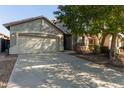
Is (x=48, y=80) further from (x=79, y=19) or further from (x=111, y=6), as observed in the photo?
(x=79, y=19)

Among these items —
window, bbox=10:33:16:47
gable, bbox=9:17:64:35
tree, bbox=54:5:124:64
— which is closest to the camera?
tree, bbox=54:5:124:64

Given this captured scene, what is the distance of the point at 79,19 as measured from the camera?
1584 centimetres

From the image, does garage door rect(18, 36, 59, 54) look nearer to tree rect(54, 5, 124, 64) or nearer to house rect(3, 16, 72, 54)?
house rect(3, 16, 72, 54)

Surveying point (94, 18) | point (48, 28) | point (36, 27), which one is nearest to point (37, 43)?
point (36, 27)

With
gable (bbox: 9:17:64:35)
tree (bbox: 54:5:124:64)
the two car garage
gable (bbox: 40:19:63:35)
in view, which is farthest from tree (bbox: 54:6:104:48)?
the two car garage

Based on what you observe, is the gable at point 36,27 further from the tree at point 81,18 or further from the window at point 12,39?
the tree at point 81,18

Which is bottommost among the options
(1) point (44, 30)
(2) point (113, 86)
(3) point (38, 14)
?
(2) point (113, 86)

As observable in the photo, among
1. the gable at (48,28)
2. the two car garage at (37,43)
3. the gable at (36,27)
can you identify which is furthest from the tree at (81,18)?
the two car garage at (37,43)

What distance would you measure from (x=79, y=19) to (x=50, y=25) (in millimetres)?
9539

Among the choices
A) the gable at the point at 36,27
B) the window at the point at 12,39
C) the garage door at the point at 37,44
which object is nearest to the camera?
the window at the point at 12,39

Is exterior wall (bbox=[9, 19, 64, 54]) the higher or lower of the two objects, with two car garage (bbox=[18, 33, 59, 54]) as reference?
higher

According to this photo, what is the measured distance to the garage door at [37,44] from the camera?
23109mm

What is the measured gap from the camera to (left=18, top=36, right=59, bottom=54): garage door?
23109 millimetres
